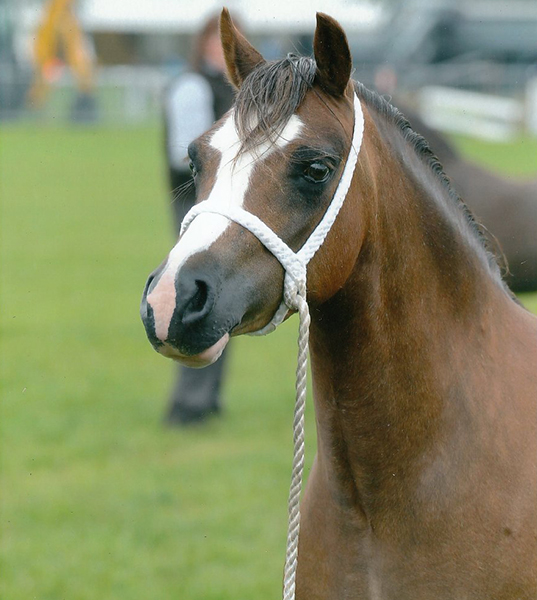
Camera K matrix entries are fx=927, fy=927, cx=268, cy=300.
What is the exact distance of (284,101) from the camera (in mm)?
2271

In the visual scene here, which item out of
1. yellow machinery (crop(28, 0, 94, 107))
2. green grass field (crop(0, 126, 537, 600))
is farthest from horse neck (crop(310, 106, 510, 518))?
yellow machinery (crop(28, 0, 94, 107))

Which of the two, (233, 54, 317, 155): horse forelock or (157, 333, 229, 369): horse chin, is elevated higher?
(233, 54, 317, 155): horse forelock

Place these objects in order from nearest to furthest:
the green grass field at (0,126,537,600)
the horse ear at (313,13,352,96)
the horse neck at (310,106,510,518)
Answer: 1. the horse ear at (313,13,352,96)
2. the horse neck at (310,106,510,518)
3. the green grass field at (0,126,537,600)

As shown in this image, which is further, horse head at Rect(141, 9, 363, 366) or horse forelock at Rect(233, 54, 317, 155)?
horse forelock at Rect(233, 54, 317, 155)

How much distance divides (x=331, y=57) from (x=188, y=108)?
3.31 m

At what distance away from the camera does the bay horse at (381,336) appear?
2.23m

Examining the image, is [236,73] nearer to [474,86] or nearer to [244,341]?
[244,341]

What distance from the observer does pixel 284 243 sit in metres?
2.19

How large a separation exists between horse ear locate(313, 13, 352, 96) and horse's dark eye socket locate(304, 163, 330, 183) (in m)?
0.25

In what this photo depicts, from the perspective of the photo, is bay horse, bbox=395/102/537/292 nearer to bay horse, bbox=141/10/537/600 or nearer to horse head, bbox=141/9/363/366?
bay horse, bbox=141/10/537/600

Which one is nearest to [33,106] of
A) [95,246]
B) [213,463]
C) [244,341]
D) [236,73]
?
[95,246]

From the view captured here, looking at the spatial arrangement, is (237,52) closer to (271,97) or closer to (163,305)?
(271,97)

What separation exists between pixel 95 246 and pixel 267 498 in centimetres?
800

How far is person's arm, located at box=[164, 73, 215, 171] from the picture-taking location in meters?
5.53
